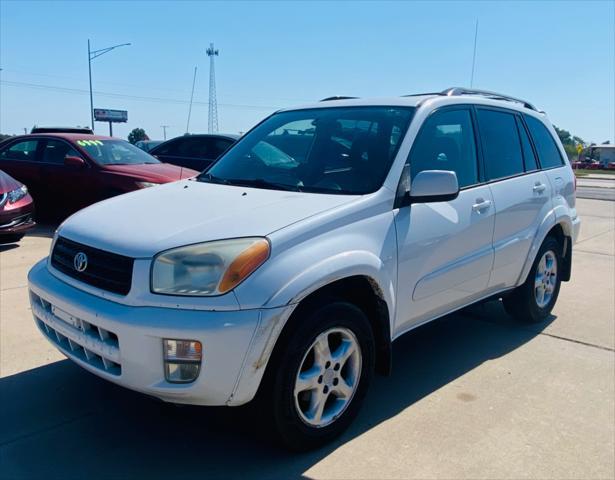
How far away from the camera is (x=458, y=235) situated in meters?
3.61

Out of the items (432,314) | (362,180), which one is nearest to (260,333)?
(362,180)

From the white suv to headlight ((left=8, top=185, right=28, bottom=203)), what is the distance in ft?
15.0

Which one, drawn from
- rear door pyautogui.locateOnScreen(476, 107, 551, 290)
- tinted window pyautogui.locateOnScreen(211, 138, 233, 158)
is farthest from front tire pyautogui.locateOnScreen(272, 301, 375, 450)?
tinted window pyautogui.locateOnScreen(211, 138, 233, 158)

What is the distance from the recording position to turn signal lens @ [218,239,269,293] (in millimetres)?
2496

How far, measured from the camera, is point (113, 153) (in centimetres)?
914

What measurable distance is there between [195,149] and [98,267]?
923 cm

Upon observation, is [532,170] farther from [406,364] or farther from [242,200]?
[242,200]

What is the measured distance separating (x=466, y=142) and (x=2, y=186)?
6261 mm

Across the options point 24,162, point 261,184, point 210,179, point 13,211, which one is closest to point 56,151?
point 24,162

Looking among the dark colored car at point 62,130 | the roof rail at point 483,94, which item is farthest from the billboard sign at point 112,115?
the roof rail at point 483,94

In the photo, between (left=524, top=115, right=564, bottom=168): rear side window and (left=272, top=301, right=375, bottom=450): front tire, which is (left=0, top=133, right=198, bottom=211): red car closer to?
(left=524, top=115, right=564, bottom=168): rear side window

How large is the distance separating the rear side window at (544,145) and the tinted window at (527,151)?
11cm

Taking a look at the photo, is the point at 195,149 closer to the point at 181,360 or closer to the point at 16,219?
the point at 16,219

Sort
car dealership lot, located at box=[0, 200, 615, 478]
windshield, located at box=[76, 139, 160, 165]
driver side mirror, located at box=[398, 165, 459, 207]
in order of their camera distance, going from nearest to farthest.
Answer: car dealership lot, located at box=[0, 200, 615, 478]
driver side mirror, located at box=[398, 165, 459, 207]
windshield, located at box=[76, 139, 160, 165]
